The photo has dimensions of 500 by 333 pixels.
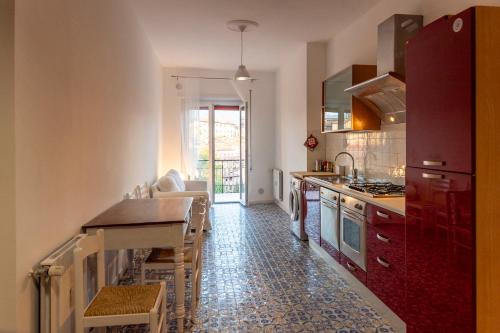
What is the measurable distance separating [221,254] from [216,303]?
1.20 metres

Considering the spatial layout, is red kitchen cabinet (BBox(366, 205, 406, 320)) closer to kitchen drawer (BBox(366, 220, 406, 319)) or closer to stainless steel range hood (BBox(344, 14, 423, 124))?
kitchen drawer (BBox(366, 220, 406, 319))

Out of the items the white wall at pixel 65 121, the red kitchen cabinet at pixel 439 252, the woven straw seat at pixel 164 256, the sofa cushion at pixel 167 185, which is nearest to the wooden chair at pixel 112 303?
the white wall at pixel 65 121

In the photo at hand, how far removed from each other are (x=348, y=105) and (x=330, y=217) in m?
1.25

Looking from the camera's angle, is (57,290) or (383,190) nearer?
(57,290)

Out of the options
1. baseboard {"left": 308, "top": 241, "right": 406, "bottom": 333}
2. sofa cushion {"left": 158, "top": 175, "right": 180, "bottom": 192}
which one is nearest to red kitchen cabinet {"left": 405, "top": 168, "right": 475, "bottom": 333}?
baseboard {"left": 308, "top": 241, "right": 406, "bottom": 333}

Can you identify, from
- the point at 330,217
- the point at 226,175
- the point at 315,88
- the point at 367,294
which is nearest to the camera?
the point at 367,294

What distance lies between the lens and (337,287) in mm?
3047

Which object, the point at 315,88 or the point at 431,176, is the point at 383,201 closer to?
the point at 431,176

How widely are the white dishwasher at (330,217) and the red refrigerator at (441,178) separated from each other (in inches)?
45.4

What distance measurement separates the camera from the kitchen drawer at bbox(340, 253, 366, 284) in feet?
9.16

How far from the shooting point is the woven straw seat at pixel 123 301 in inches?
67.0

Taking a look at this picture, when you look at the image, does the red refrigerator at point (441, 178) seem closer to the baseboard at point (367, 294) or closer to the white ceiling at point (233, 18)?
the baseboard at point (367, 294)

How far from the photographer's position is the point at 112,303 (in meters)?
1.77

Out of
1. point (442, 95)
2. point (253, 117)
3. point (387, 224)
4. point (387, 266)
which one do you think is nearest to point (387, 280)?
point (387, 266)
